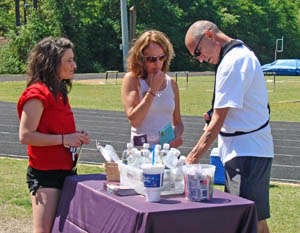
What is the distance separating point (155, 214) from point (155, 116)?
134cm

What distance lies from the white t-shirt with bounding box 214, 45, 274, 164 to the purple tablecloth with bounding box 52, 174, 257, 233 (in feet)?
1.31

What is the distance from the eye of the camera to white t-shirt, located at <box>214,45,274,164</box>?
3.29 meters

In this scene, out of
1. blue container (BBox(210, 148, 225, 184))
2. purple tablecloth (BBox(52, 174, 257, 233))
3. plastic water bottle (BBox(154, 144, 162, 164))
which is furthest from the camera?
blue container (BBox(210, 148, 225, 184))

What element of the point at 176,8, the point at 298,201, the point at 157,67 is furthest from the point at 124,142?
the point at 176,8

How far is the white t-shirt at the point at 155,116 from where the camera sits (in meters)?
3.98

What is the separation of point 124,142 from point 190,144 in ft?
4.13

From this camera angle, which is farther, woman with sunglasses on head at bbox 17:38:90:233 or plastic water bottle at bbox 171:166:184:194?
woman with sunglasses on head at bbox 17:38:90:233

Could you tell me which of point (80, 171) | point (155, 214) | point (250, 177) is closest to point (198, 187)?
point (155, 214)

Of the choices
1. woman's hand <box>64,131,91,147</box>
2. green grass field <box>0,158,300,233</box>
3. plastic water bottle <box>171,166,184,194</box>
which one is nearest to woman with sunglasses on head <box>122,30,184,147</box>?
woman's hand <box>64,131,91,147</box>

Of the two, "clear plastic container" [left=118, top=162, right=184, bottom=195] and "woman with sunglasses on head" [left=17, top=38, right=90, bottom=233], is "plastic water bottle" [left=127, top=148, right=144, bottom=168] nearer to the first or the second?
"clear plastic container" [left=118, top=162, right=184, bottom=195]

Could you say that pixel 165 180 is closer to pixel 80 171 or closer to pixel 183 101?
pixel 80 171

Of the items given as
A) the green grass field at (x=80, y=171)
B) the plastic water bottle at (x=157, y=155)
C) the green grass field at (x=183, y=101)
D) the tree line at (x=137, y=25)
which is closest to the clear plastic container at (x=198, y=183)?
the plastic water bottle at (x=157, y=155)

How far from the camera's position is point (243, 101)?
3.37 meters

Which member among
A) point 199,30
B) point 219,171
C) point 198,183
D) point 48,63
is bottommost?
point 219,171
